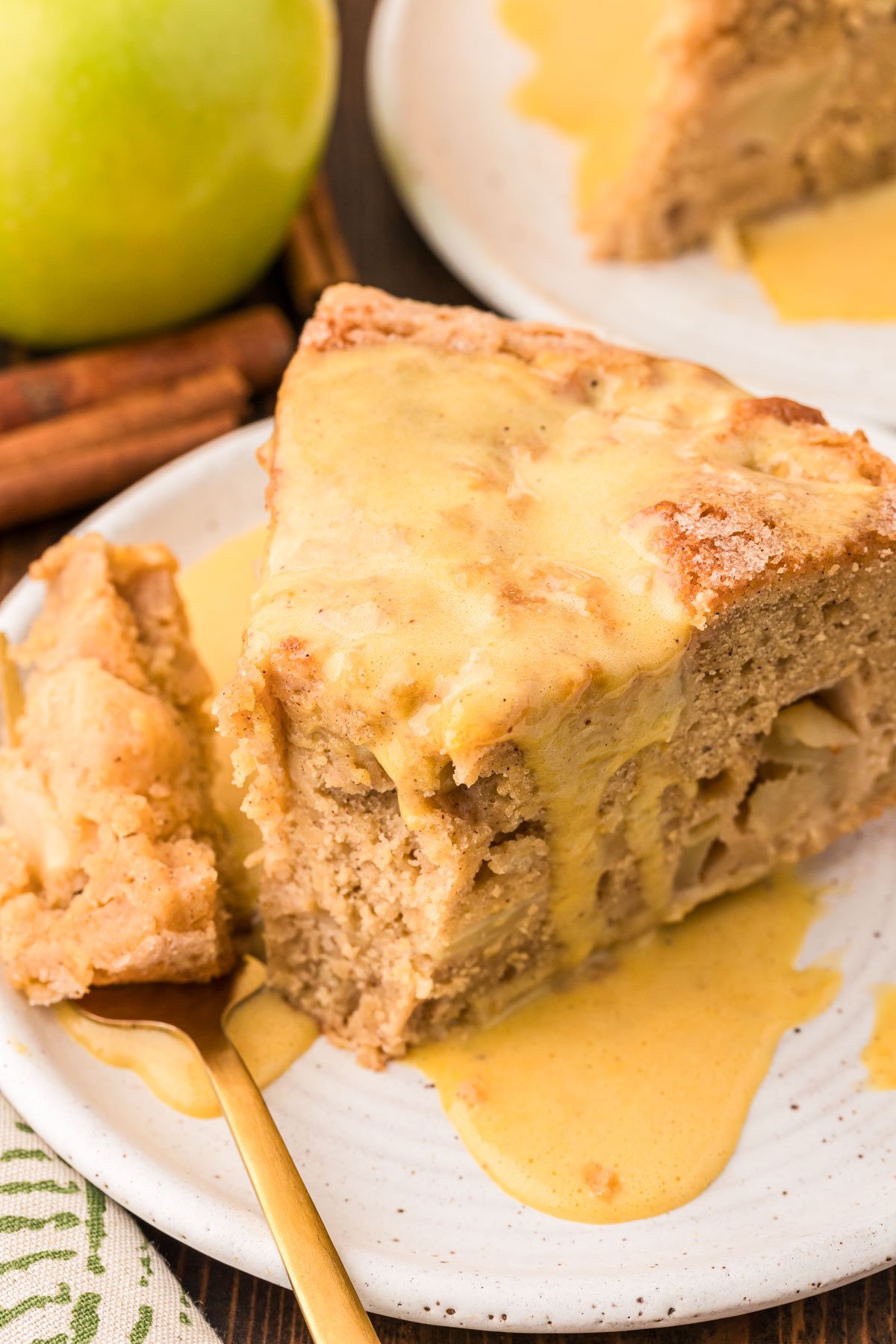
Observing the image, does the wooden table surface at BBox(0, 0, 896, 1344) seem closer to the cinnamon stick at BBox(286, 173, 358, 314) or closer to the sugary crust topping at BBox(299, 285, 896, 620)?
the sugary crust topping at BBox(299, 285, 896, 620)

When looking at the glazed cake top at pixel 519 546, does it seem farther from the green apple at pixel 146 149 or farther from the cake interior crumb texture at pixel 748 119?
the cake interior crumb texture at pixel 748 119

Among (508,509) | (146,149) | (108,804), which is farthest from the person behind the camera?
(146,149)

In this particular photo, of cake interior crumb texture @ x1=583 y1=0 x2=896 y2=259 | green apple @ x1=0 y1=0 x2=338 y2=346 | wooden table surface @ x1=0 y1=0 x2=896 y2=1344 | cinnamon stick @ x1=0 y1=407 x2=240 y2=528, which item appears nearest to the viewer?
wooden table surface @ x1=0 y1=0 x2=896 y2=1344

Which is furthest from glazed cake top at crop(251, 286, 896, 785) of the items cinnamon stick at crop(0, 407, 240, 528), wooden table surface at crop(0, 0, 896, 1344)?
cinnamon stick at crop(0, 407, 240, 528)

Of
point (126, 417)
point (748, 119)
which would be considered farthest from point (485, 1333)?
point (748, 119)

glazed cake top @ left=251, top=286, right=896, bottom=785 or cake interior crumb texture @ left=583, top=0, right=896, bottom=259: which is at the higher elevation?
glazed cake top @ left=251, top=286, right=896, bottom=785

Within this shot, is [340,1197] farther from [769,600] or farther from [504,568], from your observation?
[769,600]

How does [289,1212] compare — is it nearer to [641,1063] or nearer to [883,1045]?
[641,1063]
